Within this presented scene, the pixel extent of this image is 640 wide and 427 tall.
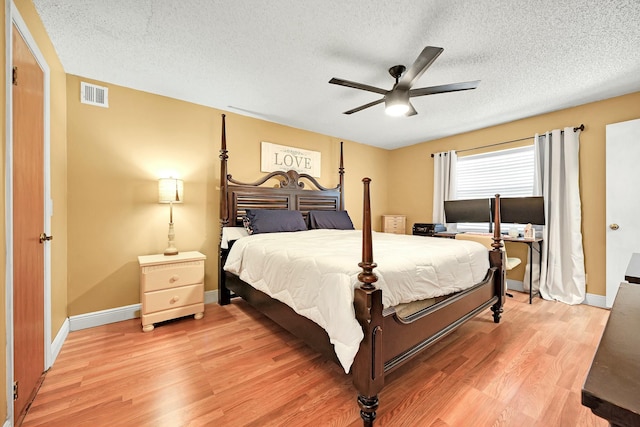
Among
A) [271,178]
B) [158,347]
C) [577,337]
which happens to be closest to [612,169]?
[577,337]

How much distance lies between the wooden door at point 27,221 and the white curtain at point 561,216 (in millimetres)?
4917

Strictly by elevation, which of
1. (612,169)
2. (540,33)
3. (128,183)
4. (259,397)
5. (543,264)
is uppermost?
(540,33)

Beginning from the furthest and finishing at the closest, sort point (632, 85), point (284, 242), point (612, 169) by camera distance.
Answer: point (612, 169), point (632, 85), point (284, 242)

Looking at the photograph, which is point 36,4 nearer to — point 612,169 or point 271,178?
point 271,178

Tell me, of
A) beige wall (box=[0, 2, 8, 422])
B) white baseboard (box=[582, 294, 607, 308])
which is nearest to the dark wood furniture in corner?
beige wall (box=[0, 2, 8, 422])

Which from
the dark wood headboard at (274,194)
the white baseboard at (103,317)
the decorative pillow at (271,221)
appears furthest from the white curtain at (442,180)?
the white baseboard at (103,317)

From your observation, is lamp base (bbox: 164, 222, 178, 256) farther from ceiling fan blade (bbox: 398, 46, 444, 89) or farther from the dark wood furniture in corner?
the dark wood furniture in corner

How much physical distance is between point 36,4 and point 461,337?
4.00 metres

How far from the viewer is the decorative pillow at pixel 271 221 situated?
3.11 meters

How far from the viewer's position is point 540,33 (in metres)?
1.88

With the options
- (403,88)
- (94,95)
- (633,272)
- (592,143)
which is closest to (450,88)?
(403,88)

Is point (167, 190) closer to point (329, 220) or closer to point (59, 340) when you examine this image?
point (59, 340)

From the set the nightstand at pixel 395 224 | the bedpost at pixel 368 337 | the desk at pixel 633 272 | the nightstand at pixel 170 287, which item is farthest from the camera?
the nightstand at pixel 395 224

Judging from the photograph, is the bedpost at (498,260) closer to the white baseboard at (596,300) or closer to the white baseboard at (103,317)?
the white baseboard at (596,300)
